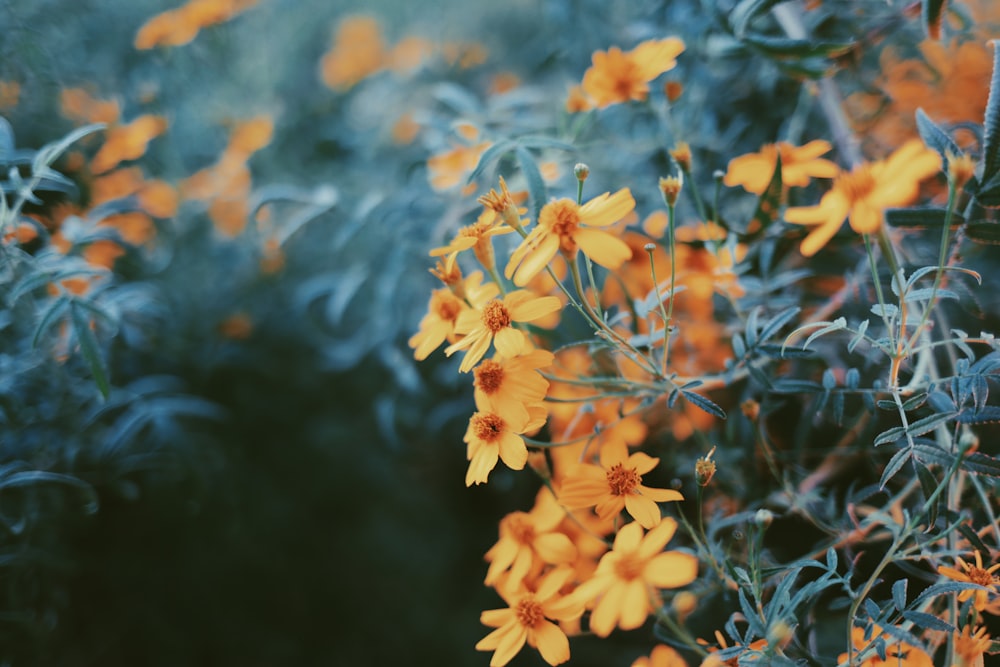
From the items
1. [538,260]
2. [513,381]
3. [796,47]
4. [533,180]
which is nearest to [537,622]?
[513,381]

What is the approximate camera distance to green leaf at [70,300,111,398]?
0.74 m

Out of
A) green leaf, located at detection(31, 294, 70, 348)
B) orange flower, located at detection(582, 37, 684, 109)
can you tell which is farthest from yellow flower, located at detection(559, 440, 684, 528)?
green leaf, located at detection(31, 294, 70, 348)

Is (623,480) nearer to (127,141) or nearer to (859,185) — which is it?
(859,185)

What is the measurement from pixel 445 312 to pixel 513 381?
0.47ft

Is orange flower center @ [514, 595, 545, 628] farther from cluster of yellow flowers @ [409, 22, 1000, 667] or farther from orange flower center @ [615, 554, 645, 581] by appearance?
orange flower center @ [615, 554, 645, 581]

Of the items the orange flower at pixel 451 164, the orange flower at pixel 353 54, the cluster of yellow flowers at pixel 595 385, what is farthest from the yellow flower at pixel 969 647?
the orange flower at pixel 353 54

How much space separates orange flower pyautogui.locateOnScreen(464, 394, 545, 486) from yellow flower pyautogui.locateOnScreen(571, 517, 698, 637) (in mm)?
113

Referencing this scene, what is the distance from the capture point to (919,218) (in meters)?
0.63

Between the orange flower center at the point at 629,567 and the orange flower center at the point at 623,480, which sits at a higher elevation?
the orange flower center at the point at 623,480

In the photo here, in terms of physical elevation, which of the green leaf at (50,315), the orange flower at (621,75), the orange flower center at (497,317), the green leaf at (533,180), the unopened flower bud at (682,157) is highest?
the orange flower at (621,75)

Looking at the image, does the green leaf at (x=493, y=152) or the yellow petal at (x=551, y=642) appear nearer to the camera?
the yellow petal at (x=551, y=642)

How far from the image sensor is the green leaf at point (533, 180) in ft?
2.32

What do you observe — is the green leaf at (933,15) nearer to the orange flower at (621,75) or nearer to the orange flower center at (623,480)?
the orange flower at (621,75)

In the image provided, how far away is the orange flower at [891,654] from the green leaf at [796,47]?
583 mm
